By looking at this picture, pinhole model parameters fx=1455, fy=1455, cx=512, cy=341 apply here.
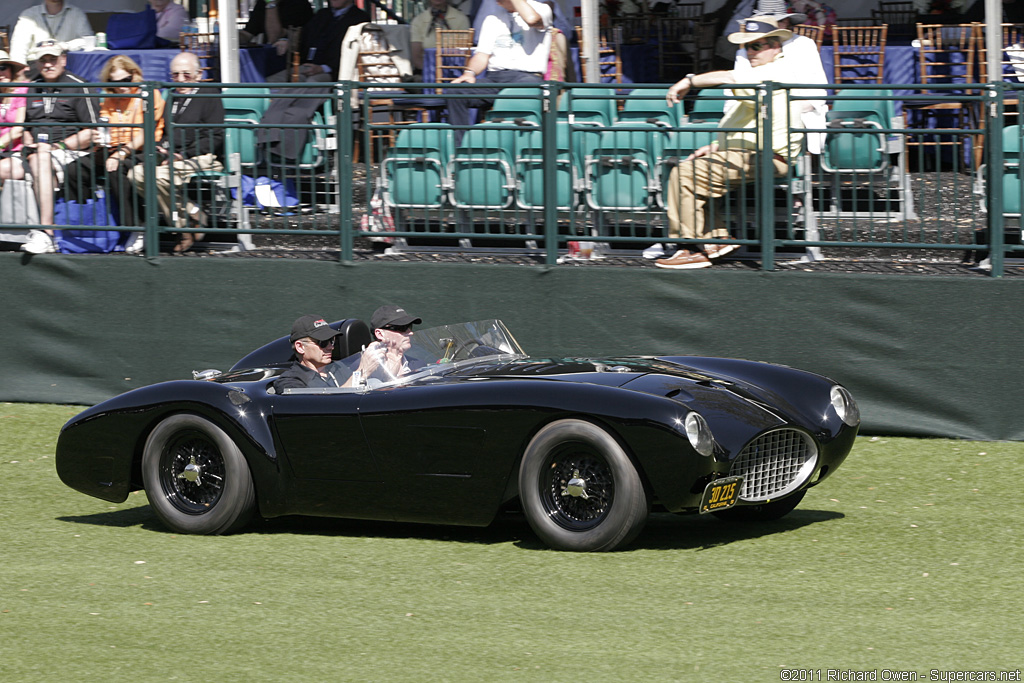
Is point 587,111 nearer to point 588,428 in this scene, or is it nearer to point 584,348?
point 584,348

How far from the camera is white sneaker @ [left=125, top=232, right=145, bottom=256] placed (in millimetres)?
10430

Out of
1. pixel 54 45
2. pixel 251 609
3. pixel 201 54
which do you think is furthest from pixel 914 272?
pixel 201 54

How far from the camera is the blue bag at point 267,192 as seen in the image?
9.98 metres

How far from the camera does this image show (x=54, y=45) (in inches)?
444

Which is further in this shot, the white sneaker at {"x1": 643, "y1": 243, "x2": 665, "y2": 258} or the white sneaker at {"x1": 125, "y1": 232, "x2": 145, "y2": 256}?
the white sneaker at {"x1": 125, "y1": 232, "x2": 145, "y2": 256}

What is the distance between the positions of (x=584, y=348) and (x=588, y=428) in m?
3.43

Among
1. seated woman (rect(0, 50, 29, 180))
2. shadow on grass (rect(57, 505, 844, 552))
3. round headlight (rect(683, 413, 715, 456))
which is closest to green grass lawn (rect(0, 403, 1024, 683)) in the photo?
shadow on grass (rect(57, 505, 844, 552))

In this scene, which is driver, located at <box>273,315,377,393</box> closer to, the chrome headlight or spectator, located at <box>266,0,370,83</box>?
the chrome headlight

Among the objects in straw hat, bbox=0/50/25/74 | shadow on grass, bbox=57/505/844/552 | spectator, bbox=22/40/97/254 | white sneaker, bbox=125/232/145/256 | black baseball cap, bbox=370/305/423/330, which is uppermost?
straw hat, bbox=0/50/25/74

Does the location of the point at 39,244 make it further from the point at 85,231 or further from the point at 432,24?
the point at 432,24

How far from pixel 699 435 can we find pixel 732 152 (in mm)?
3712

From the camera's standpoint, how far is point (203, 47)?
1564cm

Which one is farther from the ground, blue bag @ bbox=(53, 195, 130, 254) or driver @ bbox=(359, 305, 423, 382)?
blue bag @ bbox=(53, 195, 130, 254)

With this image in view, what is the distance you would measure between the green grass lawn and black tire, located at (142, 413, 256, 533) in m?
0.11
